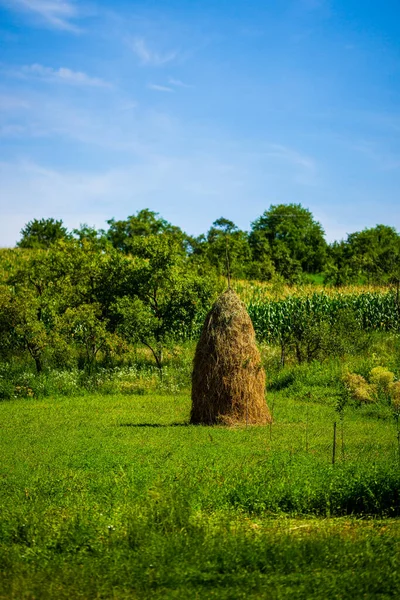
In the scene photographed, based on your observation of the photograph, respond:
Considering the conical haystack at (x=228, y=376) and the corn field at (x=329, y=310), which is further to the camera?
the corn field at (x=329, y=310)

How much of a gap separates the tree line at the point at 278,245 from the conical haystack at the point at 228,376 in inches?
1206

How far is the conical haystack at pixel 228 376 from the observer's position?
16.9 meters

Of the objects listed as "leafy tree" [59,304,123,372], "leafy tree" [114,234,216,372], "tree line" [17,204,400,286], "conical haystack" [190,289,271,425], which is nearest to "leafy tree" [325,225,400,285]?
"tree line" [17,204,400,286]

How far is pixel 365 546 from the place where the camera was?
24.2ft

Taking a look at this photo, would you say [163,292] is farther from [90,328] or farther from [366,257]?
[366,257]

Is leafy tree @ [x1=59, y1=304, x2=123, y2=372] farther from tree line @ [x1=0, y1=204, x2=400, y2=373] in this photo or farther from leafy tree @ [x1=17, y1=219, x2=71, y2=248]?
leafy tree @ [x1=17, y1=219, x2=71, y2=248]

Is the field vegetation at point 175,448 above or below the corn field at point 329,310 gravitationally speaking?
below

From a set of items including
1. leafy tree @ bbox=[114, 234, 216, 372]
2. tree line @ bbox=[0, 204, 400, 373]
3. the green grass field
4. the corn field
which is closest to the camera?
the green grass field

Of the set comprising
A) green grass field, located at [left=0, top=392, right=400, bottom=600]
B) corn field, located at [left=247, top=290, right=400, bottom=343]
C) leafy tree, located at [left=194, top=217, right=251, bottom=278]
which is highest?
leafy tree, located at [left=194, top=217, right=251, bottom=278]

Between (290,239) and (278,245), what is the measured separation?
5.41m

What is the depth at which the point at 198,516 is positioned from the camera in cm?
841

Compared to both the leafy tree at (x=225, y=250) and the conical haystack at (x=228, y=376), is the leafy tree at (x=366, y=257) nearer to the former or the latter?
the leafy tree at (x=225, y=250)

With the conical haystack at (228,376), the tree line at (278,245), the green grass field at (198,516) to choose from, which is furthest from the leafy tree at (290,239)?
the green grass field at (198,516)

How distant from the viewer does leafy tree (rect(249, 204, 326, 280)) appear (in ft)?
220
